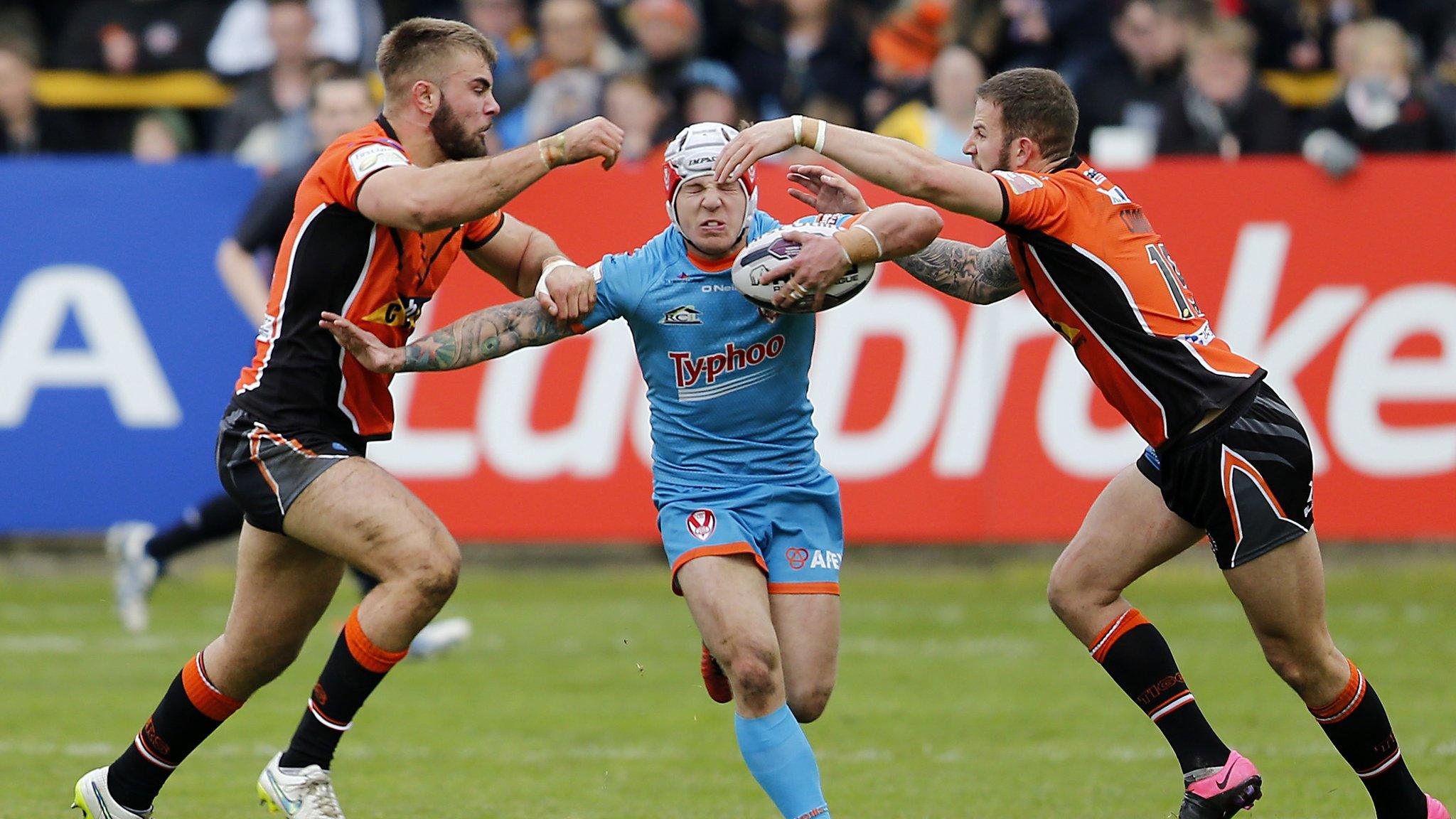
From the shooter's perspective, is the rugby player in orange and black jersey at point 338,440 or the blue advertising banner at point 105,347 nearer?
the rugby player in orange and black jersey at point 338,440

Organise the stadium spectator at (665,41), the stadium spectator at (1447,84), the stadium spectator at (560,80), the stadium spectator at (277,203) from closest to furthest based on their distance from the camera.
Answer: the stadium spectator at (277,203), the stadium spectator at (1447,84), the stadium spectator at (560,80), the stadium spectator at (665,41)

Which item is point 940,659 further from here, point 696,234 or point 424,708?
point 696,234

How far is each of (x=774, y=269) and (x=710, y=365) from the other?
0.55 metres

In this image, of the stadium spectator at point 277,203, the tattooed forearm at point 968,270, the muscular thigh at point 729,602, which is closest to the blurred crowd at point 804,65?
the stadium spectator at point 277,203

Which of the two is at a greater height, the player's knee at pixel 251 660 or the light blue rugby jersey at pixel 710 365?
the light blue rugby jersey at pixel 710 365

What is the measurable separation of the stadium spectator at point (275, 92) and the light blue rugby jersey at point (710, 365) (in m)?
7.58

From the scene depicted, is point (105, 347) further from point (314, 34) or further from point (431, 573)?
point (431, 573)

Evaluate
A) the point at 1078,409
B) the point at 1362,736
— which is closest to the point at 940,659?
the point at 1078,409

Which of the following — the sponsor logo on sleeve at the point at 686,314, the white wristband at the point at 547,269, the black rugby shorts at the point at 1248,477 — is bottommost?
the black rugby shorts at the point at 1248,477

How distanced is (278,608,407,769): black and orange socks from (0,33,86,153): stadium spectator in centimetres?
914

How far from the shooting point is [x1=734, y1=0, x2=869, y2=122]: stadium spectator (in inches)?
599

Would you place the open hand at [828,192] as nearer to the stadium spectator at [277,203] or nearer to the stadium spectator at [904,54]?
the stadium spectator at [277,203]

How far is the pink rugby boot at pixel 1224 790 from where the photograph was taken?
636cm

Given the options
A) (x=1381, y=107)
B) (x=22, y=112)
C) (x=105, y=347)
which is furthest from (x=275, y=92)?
(x=1381, y=107)
